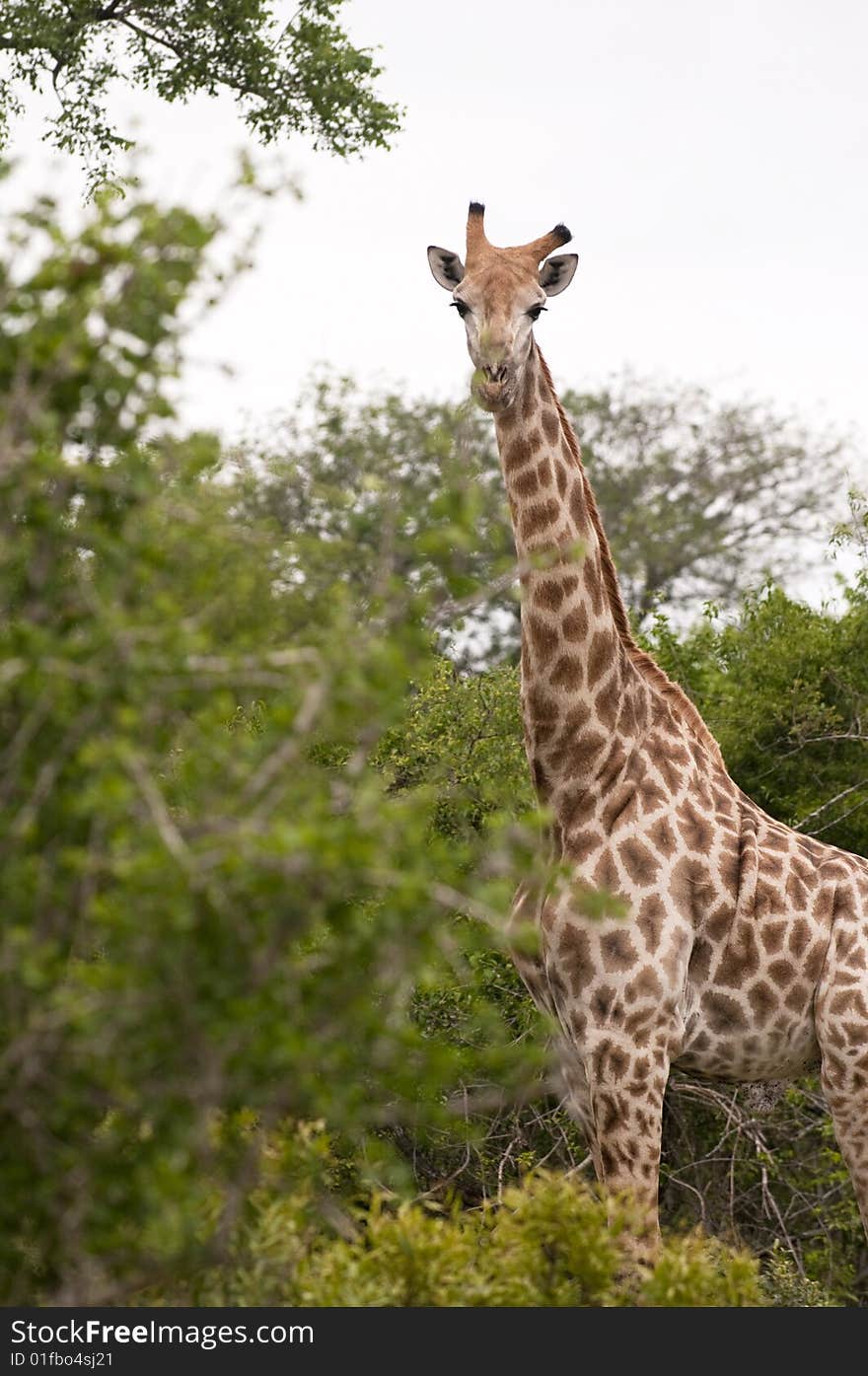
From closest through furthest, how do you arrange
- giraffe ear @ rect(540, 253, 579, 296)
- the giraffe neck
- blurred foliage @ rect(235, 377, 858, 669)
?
the giraffe neck
giraffe ear @ rect(540, 253, 579, 296)
blurred foliage @ rect(235, 377, 858, 669)

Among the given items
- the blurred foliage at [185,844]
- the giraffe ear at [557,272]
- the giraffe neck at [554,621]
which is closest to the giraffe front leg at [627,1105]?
the giraffe neck at [554,621]

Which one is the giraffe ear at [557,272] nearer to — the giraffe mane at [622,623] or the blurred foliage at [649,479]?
the giraffe mane at [622,623]

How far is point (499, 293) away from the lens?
24.4 feet

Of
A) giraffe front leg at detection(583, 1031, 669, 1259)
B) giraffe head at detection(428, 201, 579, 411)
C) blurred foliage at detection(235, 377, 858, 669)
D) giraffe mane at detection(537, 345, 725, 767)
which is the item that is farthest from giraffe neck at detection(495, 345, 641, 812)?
blurred foliage at detection(235, 377, 858, 669)

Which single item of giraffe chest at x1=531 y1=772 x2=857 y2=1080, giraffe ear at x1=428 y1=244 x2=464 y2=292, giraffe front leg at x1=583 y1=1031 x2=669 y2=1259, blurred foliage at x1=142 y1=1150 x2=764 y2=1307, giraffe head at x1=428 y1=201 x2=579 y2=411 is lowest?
blurred foliage at x1=142 y1=1150 x2=764 y2=1307

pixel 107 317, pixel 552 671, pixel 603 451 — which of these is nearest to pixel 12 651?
pixel 107 317

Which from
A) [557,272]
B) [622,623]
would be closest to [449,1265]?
[622,623]

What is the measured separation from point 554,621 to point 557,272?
1.58 m

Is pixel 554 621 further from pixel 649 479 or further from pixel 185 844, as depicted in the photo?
pixel 649 479

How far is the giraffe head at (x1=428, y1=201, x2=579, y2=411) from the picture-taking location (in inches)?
285

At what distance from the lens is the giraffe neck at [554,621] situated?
25.0 ft

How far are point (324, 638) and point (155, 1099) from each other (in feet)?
3.93

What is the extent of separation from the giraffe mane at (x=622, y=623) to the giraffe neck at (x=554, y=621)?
0.13 meters

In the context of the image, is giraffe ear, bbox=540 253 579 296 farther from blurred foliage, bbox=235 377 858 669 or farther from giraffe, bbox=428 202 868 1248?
blurred foliage, bbox=235 377 858 669
